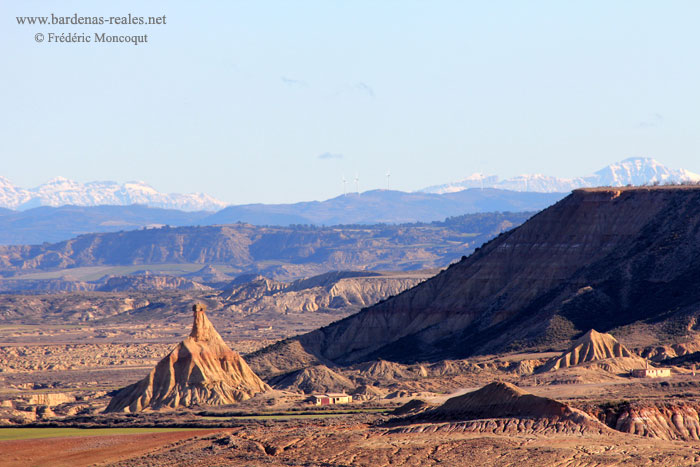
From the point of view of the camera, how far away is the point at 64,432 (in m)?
110

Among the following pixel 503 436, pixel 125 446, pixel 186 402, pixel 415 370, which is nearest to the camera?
pixel 503 436

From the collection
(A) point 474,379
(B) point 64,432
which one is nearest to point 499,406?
(B) point 64,432

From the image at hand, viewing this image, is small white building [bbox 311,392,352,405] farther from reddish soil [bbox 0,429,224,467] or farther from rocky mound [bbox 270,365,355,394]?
reddish soil [bbox 0,429,224,467]

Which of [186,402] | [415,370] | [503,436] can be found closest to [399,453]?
Result: [503,436]

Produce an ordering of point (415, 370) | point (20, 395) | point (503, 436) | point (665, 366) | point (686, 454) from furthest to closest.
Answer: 1. point (20, 395)
2. point (415, 370)
3. point (665, 366)
4. point (503, 436)
5. point (686, 454)

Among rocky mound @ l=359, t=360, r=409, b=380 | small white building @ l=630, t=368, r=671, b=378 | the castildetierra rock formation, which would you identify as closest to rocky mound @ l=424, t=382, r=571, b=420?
small white building @ l=630, t=368, r=671, b=378

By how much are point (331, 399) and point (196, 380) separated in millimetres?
12963

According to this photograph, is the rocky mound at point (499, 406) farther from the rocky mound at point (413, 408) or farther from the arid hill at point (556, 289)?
the arid hill at point (556, 289)

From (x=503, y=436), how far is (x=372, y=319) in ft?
357

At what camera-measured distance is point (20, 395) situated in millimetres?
171875

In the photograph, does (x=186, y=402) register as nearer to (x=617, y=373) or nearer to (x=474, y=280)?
(x=617, y=373)

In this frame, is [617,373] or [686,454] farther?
[617,373]

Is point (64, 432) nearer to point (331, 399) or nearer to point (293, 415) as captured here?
point (293, 415)

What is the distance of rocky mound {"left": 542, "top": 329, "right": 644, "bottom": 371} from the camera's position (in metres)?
146
